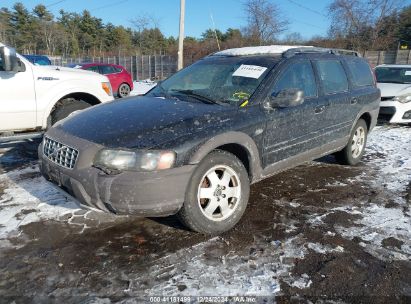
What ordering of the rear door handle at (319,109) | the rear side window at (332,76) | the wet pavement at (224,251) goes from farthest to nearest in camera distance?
the rear side window at (332,76) → the rear door handle at (319,109) → the wet pavement at (224,251)

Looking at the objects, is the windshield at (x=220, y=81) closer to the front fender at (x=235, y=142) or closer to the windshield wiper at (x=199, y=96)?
the windshield wiper at (x=199, y=96)

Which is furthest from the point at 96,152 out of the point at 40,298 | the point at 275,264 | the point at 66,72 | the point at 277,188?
the point at 66,72

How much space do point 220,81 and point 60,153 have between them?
184 centimetres

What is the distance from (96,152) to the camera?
279 centimetres

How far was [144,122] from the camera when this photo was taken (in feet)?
10.0

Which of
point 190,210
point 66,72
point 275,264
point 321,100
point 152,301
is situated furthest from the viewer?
point 66,72

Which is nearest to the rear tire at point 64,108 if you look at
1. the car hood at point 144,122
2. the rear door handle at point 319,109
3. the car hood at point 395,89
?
the car hood at point 144,122

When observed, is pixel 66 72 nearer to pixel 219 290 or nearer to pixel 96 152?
pixel 96 152

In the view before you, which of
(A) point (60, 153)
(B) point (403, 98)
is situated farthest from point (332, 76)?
(B) point (403, 98)

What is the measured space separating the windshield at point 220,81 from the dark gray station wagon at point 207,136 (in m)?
0.01

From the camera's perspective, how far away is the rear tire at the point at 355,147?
520cm

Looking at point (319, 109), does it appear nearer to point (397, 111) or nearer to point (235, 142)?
point (235, 142)

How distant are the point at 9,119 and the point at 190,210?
3.45 metres

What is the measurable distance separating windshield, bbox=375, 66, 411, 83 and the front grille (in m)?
9.03
